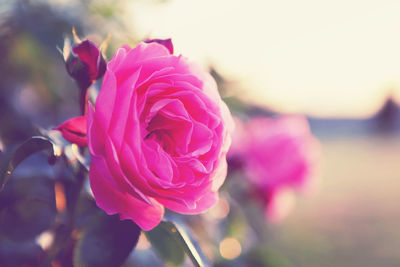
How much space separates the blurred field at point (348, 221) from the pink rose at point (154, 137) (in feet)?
3.35

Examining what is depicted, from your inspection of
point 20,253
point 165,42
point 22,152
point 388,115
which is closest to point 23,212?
point 20,253

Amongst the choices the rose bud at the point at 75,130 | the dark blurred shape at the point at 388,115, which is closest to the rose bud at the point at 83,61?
the rose bud at the point at 75,130

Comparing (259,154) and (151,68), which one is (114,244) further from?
(259,154)

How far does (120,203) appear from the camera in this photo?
0.36 metres

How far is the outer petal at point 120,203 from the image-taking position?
1.14 feet

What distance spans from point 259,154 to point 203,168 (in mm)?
659

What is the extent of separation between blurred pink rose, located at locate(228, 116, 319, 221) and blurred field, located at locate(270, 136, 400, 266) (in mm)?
307

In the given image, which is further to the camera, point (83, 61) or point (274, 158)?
point (274, 158)

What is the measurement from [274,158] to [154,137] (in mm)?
671

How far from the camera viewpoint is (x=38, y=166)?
51 cm

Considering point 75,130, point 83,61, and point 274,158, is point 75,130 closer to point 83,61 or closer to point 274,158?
point 83,61

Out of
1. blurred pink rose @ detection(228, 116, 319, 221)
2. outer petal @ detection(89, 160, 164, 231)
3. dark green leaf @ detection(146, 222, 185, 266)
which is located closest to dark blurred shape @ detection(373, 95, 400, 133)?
blurred pink rose @ detection(228, 116, 319, 221)

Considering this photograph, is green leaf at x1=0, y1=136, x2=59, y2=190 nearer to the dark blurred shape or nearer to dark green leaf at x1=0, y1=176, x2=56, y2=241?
dark green leaf at x1=0, y1=176, x2=56, y2=241

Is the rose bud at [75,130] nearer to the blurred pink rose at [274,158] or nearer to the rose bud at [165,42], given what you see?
the rose bud at [165,42]
